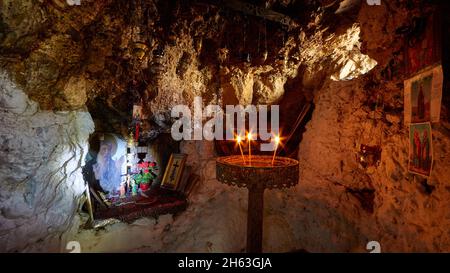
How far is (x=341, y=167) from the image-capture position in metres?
4.15

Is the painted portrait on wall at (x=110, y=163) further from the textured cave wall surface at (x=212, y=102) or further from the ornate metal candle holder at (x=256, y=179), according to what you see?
the ornate metal candle holder at (x=256, y=179)

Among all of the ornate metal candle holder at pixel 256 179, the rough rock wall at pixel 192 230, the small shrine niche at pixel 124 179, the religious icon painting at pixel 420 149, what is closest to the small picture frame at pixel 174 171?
the small shrine niche at pixel 124 179

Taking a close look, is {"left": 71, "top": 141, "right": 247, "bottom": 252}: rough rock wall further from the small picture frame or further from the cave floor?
the small picture frame

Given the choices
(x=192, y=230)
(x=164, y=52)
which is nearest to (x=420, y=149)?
(x=164, y=52)

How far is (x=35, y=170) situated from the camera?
356 cm

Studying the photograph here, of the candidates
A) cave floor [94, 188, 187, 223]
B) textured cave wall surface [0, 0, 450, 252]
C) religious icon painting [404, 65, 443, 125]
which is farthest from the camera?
cave floor [94, 188, 187, 223]

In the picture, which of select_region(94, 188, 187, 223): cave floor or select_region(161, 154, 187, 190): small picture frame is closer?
select_region(94, 188, 187, 223): cave floor

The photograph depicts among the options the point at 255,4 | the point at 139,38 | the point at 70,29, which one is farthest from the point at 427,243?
the point at 70,29

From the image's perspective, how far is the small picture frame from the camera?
587cm

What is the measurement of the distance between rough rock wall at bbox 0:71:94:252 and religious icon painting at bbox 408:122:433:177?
473 centimetres

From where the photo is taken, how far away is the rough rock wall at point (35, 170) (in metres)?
3.23

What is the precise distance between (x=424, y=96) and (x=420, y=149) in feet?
1.59

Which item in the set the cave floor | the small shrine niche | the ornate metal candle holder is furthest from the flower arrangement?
the ornate metal candle holder

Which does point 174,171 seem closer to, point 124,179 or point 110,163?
point 124,179
